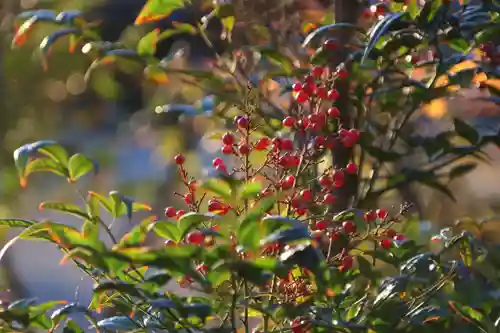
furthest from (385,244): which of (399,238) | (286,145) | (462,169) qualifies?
(462,169)

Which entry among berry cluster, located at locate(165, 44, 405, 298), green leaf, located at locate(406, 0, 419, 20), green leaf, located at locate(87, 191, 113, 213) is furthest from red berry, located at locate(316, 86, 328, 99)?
green leaf, located at locate(87, 191, 113, 213)

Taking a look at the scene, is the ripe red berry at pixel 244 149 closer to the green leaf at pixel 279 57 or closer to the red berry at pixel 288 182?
the red berry at pixel 288 182

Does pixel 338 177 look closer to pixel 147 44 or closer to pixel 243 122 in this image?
pixel 243 122

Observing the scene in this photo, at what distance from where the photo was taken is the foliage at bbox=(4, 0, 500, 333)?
Answer: 21.7 inches

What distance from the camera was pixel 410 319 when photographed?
659 millimetres

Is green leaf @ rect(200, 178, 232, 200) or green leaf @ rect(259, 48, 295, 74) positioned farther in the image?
green leaf @ rect(259, 48, 295, 74)

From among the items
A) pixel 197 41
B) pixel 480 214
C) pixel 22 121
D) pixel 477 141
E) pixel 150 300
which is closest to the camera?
pixel 150 300

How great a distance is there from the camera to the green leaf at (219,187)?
58 cm

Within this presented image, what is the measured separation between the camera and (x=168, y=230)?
1.99ft

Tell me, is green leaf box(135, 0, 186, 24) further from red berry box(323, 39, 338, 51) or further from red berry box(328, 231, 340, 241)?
red berry box(328, 231, 340, 241)

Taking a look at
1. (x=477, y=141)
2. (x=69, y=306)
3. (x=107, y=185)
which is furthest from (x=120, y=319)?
(x=107, y=185)

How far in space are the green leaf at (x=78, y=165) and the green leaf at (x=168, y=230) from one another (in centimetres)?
9

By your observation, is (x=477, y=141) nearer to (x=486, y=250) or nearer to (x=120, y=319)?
(x=486, y=250)

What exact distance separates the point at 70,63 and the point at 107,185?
0.27 meters
